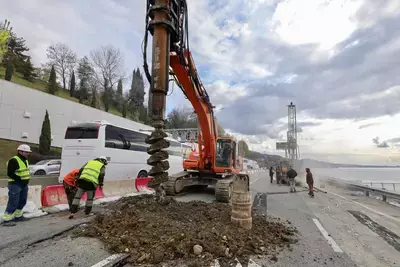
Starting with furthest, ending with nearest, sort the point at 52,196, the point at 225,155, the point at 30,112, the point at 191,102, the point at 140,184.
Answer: the point at 30,112 < the point at 140,184 < the point at 225,155 < the point at 191,102 < the point at 52,196

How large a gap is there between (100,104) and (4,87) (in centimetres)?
2316

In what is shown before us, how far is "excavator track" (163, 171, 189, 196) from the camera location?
36.3 feet

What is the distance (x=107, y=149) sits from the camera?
12.8 m

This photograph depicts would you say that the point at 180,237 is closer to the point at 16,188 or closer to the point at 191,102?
the point at 16,188

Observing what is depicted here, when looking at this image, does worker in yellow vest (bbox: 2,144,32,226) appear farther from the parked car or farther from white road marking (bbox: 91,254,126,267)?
the parked car

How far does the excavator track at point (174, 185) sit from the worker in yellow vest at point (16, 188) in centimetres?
527

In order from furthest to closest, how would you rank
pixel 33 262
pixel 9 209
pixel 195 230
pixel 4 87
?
pixel 4 87 < pixel 9 209 < pixel 195 230 < pixel 33 262

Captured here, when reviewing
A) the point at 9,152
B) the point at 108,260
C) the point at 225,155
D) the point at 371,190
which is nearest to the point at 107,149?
the point at 225,155

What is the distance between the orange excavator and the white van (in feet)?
12.4

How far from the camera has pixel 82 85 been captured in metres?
47.9

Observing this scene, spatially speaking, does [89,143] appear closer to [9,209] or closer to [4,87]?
[9,209]

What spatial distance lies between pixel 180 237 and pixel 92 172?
3415 millimetres

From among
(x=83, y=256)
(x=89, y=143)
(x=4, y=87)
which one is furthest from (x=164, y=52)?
(x=4, y=87)

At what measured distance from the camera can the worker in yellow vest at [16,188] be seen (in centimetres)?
631
